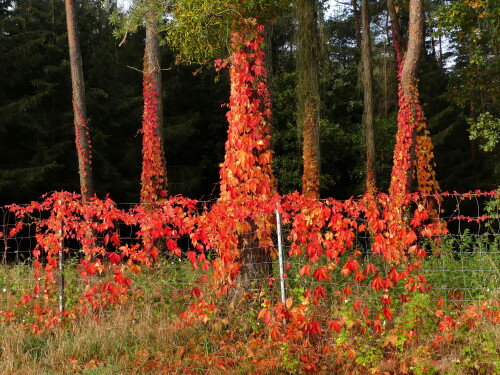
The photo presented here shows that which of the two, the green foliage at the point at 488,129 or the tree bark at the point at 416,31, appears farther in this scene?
the green foliage at the point at 488,129

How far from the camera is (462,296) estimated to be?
6062 millimetres

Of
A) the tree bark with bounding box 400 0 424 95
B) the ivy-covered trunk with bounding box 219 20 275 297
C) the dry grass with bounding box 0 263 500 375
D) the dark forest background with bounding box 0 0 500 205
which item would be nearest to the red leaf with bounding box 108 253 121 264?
the dry grass with bounding box 0 263 500 375

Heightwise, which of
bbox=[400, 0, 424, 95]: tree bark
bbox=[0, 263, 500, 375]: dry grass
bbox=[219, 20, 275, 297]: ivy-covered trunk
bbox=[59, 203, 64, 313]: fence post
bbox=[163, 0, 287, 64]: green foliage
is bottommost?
bbox=[0, 263, 500, 375]: dry grass

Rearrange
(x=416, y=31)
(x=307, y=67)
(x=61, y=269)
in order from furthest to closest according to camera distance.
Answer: (x=307, y=67), (x=416, y=31), (x=61, y=269)

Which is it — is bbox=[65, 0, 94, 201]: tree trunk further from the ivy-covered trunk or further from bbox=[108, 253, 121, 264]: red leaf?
the ivy-covered trunk

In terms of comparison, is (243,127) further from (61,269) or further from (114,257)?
(61,269)

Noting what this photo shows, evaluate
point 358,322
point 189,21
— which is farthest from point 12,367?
point 189,21

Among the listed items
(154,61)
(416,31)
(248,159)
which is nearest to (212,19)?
(248,159)

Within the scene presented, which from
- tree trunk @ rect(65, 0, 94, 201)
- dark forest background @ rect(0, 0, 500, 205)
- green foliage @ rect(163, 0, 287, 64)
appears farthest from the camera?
dark forest background @ rect(0, 0, 500, 205)

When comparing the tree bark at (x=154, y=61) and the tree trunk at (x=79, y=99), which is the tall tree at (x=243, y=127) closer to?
the tree bark at (x=154, y=61)

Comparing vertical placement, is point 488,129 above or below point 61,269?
above

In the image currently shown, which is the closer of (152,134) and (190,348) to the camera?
(190,348)

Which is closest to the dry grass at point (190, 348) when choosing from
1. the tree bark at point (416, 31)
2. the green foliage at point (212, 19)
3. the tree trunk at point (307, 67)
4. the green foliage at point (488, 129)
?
the green foliage at point (212, 19)

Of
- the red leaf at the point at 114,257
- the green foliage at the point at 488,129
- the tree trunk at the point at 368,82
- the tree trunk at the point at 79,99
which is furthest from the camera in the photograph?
the tree trunk at the point at 368,82
